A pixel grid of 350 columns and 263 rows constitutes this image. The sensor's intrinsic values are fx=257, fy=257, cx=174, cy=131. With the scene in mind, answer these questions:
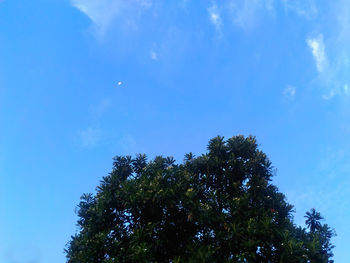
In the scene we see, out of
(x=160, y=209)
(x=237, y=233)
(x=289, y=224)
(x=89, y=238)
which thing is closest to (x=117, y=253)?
(x=89, y=238)

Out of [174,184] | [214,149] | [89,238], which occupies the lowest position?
[89,238]

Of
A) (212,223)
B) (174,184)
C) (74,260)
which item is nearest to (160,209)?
(174,184)

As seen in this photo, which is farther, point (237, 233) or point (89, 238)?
point (89, 238)

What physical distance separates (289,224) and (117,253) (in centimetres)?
951

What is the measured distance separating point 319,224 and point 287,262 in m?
4.90

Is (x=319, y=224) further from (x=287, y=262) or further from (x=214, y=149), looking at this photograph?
(x=214, y=149)

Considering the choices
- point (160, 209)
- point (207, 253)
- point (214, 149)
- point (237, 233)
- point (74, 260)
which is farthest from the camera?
point (214, 149)

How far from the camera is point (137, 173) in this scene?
19141 mm

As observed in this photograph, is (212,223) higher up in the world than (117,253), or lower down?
higher up

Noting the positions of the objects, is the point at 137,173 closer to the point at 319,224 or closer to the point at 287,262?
the point at 287,262

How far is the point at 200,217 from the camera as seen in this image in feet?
46.3

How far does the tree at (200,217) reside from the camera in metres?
12.9

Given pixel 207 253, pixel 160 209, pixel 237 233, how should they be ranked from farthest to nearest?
pixel 160 209 → pixel 237 233 → pixel 207 253

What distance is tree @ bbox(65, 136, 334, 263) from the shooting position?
12945 millimetres
